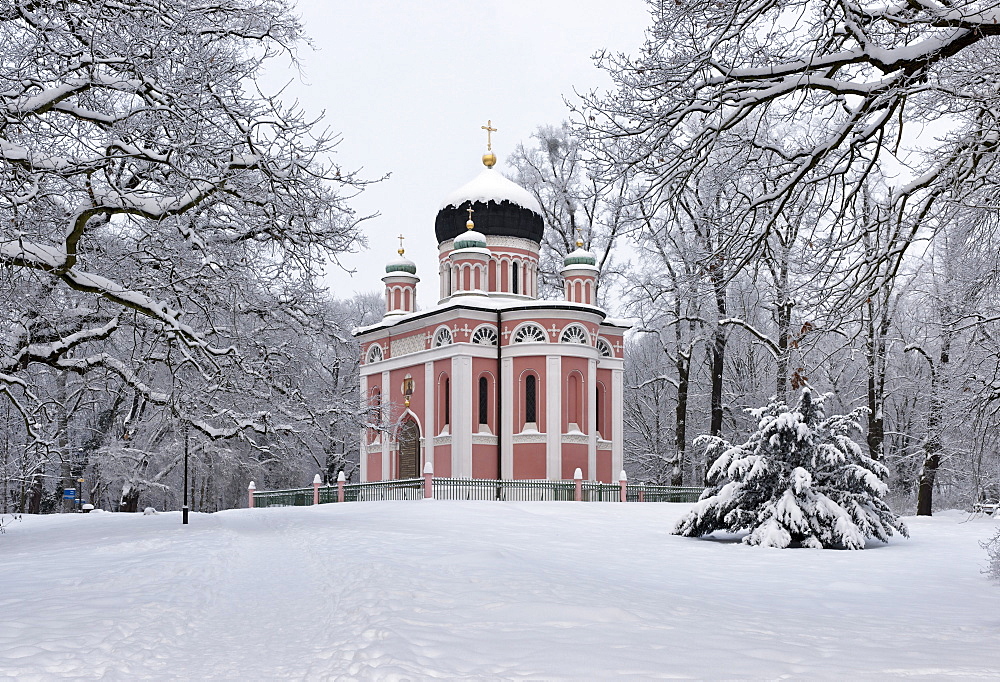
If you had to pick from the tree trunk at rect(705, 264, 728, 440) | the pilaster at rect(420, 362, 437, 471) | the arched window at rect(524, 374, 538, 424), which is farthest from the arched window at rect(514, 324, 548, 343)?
the tree trunk at rect(705, 264, 728, 440)

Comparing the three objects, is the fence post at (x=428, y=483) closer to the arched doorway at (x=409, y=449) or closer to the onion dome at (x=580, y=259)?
the arched doorway at (x=409, y=449)

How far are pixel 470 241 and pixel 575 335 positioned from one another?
5.70 meters

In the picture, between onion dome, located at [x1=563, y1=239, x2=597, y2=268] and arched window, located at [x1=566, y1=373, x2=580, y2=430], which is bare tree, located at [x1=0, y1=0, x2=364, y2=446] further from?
onion dome, located at [x1=563, y1=239, x2=597, y2=268]

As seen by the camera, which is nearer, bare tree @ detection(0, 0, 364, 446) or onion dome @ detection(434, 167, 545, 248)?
bare tree @ detection(0, 0, 364, 446)

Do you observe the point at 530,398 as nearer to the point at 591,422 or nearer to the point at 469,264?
the point at 591,422

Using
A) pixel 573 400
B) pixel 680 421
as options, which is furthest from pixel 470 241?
pixel 680 421

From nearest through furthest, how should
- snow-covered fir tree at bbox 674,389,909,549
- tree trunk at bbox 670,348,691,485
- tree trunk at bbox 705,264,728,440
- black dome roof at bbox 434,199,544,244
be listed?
snow-covered fir tree at bbox 674,389,909,549 < tree trunk at bbox 705,264,728,440 < tree trunk at bbox 670,348,691,485 < black dome roof at bbox 434,199,544,244

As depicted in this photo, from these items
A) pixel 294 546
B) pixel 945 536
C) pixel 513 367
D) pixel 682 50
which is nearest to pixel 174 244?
pixel 294 546

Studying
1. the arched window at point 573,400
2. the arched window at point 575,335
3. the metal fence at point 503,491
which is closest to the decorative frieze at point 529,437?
the arched window at point 573,400

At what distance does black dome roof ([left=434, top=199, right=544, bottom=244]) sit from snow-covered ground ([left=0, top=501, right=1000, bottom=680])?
23225 millimetres

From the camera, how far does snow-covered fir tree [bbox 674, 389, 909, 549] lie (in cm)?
1694

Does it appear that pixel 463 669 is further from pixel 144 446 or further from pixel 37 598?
pixel 144 446

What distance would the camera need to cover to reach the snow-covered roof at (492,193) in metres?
39.5

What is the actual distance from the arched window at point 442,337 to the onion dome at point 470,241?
3683 mm
